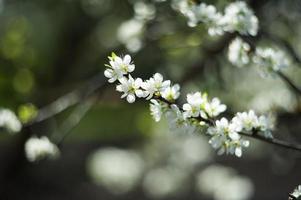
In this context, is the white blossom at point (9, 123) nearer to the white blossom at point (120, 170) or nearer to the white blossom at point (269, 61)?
the white blossom at point (269, 61)

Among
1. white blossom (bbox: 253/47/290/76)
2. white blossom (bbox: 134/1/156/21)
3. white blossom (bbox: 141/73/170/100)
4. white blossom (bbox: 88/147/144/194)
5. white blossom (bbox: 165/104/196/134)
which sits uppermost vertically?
white blossom (bbox: 134/1/156/21)

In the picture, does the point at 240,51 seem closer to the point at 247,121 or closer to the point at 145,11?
the point at 247,121

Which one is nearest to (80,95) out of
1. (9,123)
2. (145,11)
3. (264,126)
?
(145,11)

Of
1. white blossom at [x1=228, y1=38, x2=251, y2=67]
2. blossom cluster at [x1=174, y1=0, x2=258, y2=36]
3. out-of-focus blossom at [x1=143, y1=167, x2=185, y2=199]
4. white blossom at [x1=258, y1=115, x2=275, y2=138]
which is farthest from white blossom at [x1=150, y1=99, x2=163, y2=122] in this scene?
out-of-focus blossom at [x1=143, y1=167, x2=185, y2=199]

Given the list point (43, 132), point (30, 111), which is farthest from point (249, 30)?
point (43, 132)

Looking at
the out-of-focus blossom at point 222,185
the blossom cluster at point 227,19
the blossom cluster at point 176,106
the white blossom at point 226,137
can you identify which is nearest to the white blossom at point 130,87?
the blossom cluster at point 176,106

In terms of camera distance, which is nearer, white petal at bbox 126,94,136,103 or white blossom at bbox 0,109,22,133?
white petal at bbox 126,94,136,103

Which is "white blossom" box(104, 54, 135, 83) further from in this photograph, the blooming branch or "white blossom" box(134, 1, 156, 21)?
"white blossom" box(134, 1, 156, 21)

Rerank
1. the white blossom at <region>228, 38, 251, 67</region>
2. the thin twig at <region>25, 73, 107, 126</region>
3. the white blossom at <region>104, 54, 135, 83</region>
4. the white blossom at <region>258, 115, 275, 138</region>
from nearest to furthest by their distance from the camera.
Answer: the white blossom at <region>104, 54, 135, 83</region>, the white blossom at <region>258, 115, 275, 138</region>, the white blossom at <region>228, 38, 251, 67</region>, the thin twig at <region>25, 73, 107, 126</region>
